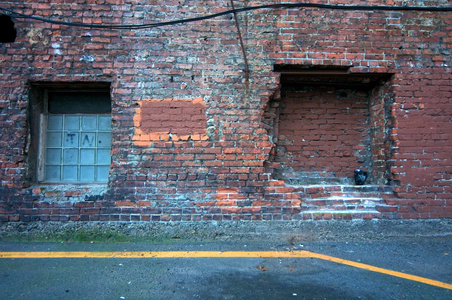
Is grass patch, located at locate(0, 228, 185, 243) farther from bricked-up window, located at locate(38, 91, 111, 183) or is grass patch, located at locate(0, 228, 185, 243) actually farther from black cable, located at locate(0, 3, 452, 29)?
black cable, located at locate(0, 3, 452, 29)

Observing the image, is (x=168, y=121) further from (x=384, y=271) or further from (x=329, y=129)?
(x=384, y=271)

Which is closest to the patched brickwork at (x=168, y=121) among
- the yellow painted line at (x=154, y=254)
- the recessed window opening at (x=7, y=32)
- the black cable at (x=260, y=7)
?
the black cable at (x=260, y=7)

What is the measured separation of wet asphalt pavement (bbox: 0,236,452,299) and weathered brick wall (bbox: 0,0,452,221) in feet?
1.59

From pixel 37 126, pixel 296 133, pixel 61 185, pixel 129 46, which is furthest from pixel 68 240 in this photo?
pixel 296 133

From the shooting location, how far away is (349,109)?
454 cm

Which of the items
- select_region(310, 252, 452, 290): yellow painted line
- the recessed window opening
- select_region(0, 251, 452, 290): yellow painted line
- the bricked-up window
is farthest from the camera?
the bricked-up window

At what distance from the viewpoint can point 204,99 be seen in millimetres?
3980

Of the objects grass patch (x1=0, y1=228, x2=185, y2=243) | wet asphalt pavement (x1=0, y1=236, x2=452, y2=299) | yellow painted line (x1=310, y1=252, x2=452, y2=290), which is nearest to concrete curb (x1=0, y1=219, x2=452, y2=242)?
grass patch (x1=0, y1=228, x2=185, y2=243)

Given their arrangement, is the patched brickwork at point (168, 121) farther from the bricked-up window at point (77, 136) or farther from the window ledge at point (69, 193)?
the window ledge at point (69, 193)

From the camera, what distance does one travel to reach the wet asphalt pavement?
8.43 feet

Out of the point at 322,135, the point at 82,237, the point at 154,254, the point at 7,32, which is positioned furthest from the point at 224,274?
the point at 7,32

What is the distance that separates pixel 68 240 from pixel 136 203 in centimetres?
104

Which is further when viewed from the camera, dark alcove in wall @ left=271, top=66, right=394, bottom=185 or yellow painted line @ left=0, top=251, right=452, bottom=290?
dark alcove in wall @ left=271, top=66, right=394, bottom=185

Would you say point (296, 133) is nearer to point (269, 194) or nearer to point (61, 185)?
point (269, 194)
